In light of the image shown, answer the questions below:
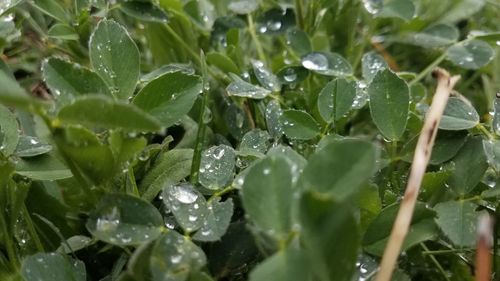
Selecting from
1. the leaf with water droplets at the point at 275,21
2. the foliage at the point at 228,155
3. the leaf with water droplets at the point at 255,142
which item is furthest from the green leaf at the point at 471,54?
the leaf with water droplets at the point at 255,142

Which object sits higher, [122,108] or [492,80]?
[122,108]

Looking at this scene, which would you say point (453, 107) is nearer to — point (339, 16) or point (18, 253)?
point (339, 16)

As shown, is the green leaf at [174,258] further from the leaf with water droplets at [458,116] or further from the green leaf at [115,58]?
the leaf with water droplets at [458,116]

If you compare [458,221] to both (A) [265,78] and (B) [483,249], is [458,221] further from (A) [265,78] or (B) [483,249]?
(A) [265,78]

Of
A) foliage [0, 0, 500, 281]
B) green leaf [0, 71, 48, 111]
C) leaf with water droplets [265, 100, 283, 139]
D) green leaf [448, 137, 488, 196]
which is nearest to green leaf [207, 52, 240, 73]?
foliage [0, 0, 500, 281]

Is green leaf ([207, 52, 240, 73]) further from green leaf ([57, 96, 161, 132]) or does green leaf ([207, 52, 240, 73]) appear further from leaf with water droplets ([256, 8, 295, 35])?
green leaf ([57, 96, 161, 132])

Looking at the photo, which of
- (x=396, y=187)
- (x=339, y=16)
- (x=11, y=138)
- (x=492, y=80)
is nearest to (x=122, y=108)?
(x=11, y=138)
